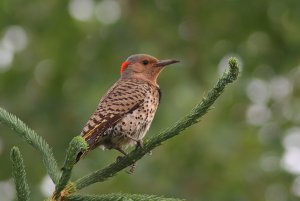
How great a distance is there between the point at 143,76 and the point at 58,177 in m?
2.87

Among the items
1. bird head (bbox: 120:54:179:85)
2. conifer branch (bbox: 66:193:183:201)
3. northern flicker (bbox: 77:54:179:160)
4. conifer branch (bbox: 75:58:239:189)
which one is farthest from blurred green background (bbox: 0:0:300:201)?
conifer branch (bbox: 66:193:183:201)

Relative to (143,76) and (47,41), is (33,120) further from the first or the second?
(143,76)

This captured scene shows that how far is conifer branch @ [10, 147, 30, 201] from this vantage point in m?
3.18

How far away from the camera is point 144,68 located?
21.2ft

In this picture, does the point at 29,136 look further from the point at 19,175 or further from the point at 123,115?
the point at 123,115

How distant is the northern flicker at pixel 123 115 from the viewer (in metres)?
4.64

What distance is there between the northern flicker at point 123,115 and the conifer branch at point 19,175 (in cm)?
107

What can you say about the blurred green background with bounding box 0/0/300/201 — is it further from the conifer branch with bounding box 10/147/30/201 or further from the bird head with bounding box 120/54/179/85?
the conifer branch with bounding box 10/147/30/201

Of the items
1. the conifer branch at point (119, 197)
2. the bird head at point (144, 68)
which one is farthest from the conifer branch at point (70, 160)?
the bird head at point (144, 68)

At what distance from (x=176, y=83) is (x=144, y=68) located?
2.65 metres

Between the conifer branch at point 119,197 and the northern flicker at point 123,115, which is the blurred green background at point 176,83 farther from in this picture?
the conifer branch at point 119,197

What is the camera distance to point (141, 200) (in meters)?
3.34

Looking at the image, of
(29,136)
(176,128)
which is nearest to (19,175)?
(29,136)

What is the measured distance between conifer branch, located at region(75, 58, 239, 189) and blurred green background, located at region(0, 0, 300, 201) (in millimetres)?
4278
